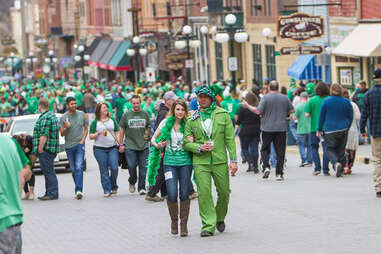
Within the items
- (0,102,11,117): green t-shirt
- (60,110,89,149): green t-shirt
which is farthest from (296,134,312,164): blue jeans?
(0,102,11,117): green t-shirt

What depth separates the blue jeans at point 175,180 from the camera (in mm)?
12086

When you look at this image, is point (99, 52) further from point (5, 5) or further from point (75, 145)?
point (5, 5)

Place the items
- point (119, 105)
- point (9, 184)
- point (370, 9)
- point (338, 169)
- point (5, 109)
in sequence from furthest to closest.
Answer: point (5, 109) < point (119, 105) < point (370, 9) < point (338, 169) < point (9, 184)

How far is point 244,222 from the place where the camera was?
514 inches

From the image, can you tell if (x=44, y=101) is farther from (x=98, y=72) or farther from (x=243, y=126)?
(x=98, y=72)

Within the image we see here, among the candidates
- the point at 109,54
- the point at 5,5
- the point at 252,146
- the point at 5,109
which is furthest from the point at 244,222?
the point at 5,5

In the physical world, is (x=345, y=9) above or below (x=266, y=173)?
above

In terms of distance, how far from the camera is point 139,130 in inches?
672

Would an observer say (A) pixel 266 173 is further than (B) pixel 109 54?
No

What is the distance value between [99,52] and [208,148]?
2933 inches

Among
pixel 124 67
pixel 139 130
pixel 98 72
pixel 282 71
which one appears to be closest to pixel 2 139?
pixel 139 130

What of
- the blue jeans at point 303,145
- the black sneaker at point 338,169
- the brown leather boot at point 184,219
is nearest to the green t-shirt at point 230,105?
the blue jeans at point 303,145

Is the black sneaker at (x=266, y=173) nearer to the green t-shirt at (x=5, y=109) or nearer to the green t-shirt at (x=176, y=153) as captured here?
the green t-shirt at (x=176, y=153)

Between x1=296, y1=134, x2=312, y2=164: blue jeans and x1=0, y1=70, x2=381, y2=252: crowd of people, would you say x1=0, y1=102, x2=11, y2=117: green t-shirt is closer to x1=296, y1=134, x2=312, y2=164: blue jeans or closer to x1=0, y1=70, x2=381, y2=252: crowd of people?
x1=0, y1=70, x2=381, y2=252: crowd of people
